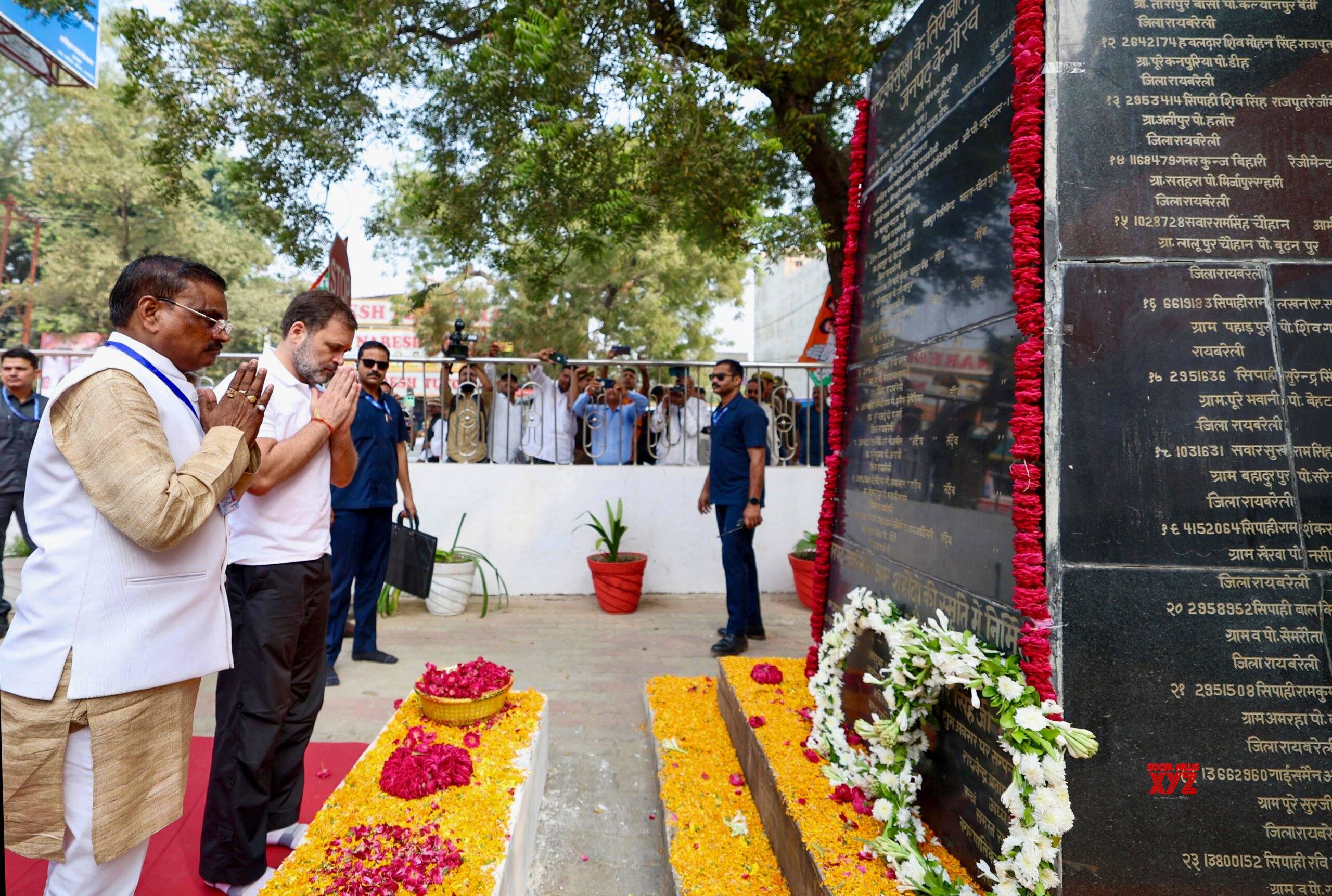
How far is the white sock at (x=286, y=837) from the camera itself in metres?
2.69

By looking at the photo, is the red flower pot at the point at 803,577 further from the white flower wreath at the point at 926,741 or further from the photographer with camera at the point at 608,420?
the white flower wreath at the point at 926,741

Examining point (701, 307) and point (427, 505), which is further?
point (701, 307)

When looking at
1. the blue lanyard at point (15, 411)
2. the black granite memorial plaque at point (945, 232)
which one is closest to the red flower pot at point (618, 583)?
the black granite memorial plaque at point (945, 232)

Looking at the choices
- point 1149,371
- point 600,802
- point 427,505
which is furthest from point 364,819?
point 427,505

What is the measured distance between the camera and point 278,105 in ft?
19.7

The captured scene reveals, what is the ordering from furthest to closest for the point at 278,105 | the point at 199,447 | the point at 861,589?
the point at 278,105
the point at 861,589
the point at 199,447

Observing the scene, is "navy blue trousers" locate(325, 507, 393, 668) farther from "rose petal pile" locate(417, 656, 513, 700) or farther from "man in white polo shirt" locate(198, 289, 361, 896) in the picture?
"man in white polo shirt" locate(198, 289, 361, 896)

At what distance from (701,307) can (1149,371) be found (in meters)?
19.2

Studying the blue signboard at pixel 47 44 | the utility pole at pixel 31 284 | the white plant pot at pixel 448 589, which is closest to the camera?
the white plant pot at pixel 448 589

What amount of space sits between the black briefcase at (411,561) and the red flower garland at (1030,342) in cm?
400

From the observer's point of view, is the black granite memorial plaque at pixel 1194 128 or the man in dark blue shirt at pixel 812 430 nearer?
the black granite memorial plaque at pixel 1194 128

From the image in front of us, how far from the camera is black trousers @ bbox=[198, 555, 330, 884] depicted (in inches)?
91.9

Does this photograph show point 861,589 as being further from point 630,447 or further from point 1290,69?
point 630,447

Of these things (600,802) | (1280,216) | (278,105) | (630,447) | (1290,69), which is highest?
(278,105)
